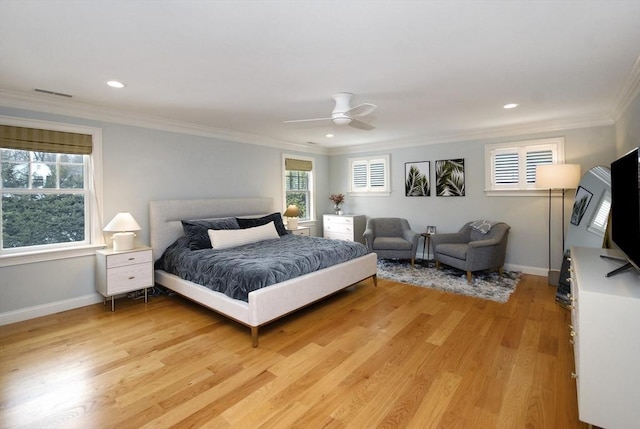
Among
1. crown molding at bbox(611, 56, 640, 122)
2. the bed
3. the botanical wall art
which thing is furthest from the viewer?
the botanical wall art

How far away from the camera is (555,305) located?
3.68 m

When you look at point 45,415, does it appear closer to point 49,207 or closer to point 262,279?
point 262,279

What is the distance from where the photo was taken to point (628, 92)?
3.21 m

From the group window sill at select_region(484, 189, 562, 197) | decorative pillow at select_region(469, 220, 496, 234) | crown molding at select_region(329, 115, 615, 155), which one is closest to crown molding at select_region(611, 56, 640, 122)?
crown molding at select_region(329, 115, 615, 155)

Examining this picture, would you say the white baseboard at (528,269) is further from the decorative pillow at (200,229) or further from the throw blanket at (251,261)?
the decorative pillow at (200,229)

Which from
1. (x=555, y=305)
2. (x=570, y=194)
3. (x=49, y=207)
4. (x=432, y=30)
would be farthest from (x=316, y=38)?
(x=570, y=194)

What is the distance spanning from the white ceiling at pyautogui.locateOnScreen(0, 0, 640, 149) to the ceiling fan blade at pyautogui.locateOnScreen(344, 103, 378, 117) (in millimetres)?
206

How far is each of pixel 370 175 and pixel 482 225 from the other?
8.16 ft

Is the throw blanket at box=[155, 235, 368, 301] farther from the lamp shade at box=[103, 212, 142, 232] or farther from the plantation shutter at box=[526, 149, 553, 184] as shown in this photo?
the plantation shutter at box=[526, 149, 553, 184]

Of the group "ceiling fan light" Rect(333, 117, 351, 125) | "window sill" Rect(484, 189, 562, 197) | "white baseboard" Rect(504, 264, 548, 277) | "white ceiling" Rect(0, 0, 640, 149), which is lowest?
"white baseboard" Rect(504, 264, 548, 277)

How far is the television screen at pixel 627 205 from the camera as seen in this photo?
1876mm

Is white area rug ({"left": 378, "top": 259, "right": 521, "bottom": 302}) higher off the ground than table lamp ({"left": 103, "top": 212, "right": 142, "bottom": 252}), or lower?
lower

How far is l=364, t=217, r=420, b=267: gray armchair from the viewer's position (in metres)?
5.47

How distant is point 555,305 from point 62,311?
18.8 feet
